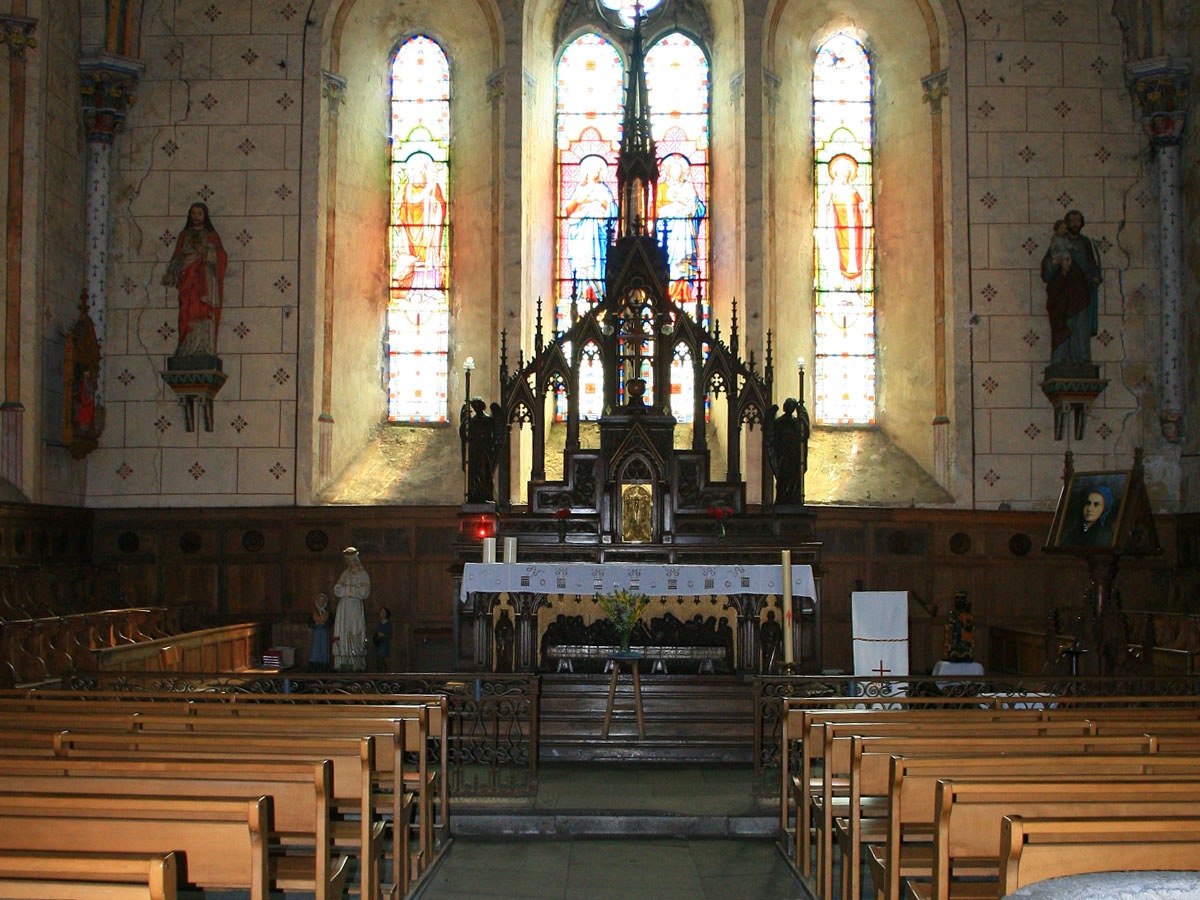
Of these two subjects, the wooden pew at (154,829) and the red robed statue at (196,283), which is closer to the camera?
the wooden pew at (154,829)

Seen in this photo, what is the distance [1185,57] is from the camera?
54.5ft

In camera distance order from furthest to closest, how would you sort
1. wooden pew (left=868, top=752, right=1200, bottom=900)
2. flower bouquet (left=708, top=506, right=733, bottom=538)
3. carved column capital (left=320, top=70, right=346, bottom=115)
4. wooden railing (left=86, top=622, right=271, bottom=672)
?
carved column capital (left=320, top=70, right=346, bottom=115)
flower bouquet (left=708, top=506, right=733, bottom=538)
wooden railing (left=86, top=622, right=271, bottom=672)
wooden pew (left=868, top=752, right=1200, bottom=900)

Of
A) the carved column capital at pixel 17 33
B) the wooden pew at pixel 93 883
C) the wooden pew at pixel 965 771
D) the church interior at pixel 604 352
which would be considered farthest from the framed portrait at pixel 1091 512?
the carved column capital at pixel 17 33

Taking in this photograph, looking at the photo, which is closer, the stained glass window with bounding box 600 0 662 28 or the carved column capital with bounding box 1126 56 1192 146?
the carved column capital with bounding box 1126 56 1192 146

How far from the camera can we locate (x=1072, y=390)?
16484 mm

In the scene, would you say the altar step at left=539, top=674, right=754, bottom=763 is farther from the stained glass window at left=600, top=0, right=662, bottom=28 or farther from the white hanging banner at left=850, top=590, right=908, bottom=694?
the stained glass window at left=600, top=0, right=662, bottom=28

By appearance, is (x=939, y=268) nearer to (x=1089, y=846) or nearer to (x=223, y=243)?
(x=223, y=243)

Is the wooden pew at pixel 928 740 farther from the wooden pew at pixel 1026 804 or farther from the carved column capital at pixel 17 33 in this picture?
the carved column capital at pixel 17 33

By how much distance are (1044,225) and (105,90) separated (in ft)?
45.8

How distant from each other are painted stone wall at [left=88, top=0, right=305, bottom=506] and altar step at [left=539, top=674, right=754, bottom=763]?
738cm

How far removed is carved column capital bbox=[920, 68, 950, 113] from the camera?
1759cm

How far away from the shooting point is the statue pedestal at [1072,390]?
16438mm

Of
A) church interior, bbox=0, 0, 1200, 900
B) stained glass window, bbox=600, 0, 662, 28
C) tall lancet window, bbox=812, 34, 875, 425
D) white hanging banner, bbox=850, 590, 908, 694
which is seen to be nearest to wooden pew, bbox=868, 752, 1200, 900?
church interior, bbox=0, 0, 1200, 900

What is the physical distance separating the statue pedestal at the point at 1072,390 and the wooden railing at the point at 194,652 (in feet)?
38.4
